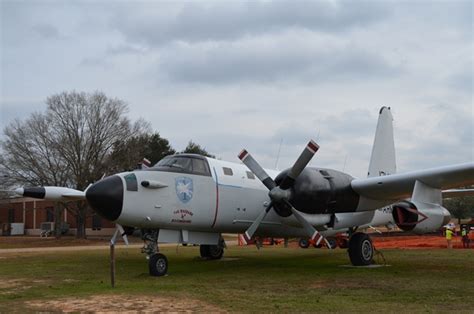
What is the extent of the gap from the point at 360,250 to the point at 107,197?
880cm

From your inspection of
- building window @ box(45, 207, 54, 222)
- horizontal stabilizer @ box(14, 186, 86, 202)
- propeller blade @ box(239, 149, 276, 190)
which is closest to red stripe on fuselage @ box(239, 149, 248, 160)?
propeller blade @ box(239, 149, 276, 190)

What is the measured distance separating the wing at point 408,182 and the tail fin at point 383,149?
2816 mm

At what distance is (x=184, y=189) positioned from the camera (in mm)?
16047

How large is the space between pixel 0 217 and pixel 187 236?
64808mm

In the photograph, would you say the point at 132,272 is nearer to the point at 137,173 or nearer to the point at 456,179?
the point at 137,173

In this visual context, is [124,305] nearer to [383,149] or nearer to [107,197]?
[107,197]

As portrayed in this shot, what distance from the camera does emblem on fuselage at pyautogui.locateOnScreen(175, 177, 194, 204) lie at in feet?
52.1

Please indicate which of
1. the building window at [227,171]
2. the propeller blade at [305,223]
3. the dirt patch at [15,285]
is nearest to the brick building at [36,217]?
the building window at [227,171]

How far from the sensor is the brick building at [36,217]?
60.2 meters

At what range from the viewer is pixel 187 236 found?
16.5 m

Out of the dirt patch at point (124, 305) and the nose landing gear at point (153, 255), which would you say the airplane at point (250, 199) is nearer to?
the nose landing gear at point (153, 255)

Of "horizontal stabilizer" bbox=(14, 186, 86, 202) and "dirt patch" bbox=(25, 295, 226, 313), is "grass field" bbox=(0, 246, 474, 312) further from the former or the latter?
"horizontal stabilizer" bbox=(14, 186, 86, 202)

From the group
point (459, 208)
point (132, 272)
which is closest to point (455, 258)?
point (132, 272)

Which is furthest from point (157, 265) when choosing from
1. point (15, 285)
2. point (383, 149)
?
point (383, 149)
